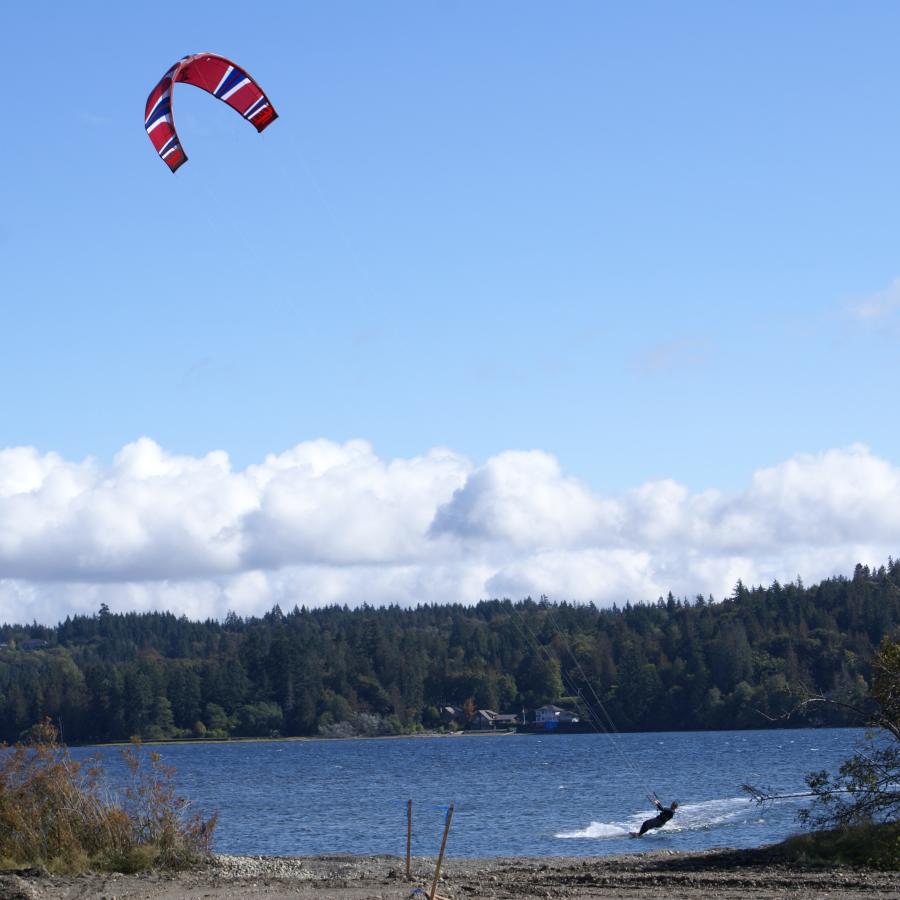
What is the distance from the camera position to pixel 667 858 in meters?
25.3

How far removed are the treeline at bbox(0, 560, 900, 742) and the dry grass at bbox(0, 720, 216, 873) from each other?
89520mm

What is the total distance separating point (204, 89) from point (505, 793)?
38862 mm

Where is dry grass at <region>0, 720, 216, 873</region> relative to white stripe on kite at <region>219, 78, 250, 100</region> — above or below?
below

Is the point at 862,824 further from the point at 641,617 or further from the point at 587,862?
the point at 641,617

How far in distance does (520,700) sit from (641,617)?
58.6ft

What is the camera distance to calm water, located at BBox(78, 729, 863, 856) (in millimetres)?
35656

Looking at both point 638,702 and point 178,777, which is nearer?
point 178,777

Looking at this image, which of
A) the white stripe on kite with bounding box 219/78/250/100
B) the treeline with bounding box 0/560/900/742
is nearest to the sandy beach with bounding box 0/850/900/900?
the white stripe on kite with bounding box 219/78/250/100

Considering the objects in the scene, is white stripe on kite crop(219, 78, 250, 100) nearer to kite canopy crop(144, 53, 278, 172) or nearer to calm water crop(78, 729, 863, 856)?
kite canopy crop(144, 53, 278, 172)

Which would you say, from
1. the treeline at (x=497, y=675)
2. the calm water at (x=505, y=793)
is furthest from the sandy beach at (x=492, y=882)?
the treeline at (x=497, y=675)

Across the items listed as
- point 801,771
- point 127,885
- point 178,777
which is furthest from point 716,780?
point 127,885

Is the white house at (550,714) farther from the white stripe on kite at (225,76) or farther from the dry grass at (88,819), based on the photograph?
the white stripe on kite at (225,76)

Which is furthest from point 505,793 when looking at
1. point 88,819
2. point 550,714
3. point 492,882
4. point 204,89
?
point 550,714

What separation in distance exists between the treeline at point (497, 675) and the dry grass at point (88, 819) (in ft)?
294
